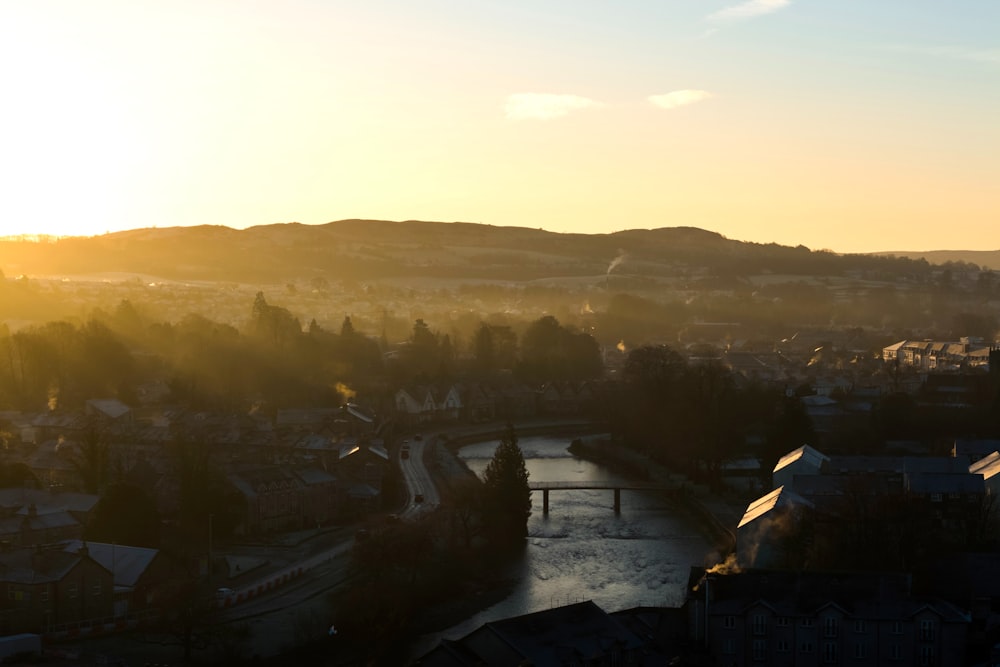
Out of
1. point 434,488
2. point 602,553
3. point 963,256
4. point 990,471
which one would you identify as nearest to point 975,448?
point 990,471

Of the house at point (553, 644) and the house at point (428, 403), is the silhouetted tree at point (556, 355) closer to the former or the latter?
the house at point (428, 403)

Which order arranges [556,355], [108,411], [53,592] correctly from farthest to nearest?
[556,355] < [108,411] < [53,592]

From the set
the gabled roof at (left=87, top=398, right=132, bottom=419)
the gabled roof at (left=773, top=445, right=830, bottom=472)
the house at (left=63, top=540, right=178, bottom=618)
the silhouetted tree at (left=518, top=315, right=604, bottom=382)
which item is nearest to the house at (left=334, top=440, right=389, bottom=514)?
the house at (left=63, top=540, right=178, bottom=618)

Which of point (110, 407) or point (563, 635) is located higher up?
point (110, 407)

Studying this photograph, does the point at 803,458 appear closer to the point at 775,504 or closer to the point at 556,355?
the point at 775,504

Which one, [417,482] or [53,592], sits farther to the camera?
[417,482]

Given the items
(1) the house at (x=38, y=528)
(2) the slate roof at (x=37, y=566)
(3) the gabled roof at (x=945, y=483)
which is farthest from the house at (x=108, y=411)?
(3) the gabled roof at (x=945, y=483)
